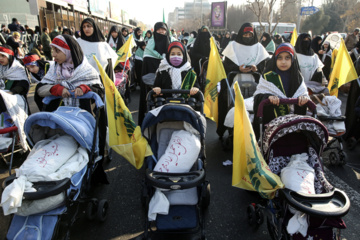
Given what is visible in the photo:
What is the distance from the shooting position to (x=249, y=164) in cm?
242

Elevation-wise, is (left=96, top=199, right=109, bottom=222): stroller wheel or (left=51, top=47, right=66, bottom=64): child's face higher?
(left=51, top=47, right=66, bottom=64): child's face

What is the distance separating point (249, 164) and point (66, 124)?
6.20 ft

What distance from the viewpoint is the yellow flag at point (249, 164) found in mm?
2234

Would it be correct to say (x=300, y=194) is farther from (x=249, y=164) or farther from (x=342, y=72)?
(x=342, y=72)

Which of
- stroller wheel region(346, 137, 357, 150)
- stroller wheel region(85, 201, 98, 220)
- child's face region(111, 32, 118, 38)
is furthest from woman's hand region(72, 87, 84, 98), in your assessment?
child's face region(111, 32, 118, 38)

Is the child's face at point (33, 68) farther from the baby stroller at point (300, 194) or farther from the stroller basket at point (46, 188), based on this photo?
the baby stroller at point (300, 194)

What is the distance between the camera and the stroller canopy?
9.16 ft

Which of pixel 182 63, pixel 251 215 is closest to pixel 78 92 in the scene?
pixel 182 63

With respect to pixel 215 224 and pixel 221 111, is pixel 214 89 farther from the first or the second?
pixel 215 224

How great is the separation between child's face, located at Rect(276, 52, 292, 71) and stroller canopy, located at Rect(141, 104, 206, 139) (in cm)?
148

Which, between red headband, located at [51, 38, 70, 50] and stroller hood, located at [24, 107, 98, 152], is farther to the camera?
red headband, located at [51, 38, 70, 50]

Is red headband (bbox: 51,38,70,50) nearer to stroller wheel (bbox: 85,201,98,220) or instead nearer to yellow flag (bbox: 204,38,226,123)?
stroller wheel (bbox: 85,201,98,220)

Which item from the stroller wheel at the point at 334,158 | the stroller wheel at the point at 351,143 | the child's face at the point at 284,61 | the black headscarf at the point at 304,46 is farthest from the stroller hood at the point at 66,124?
the stroller wheel at the point at 351,143

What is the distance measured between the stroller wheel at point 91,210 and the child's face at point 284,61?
9.93ft
